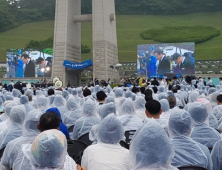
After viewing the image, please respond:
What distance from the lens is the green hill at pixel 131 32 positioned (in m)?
52.9

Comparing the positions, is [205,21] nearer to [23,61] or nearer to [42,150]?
[23,61]

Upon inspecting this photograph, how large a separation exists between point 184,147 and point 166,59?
29.8 m

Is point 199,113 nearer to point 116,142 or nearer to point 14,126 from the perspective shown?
point 116,142

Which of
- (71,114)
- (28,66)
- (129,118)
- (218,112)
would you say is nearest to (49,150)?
(129,118)

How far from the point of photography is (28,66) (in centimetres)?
3872

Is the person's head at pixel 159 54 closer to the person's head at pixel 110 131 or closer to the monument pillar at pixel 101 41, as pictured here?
the monument pillar at pixel 101 41

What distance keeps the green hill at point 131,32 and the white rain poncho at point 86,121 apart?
45.1 meters

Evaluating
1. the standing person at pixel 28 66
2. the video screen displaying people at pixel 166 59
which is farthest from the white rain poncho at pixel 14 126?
the standing person at pixel 28 66

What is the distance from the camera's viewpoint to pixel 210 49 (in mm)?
52125

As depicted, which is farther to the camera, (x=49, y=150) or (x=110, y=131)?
(x=110, y=131)

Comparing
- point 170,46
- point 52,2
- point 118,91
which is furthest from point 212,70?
point 52,2

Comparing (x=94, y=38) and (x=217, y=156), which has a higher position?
(x=94, y=38)

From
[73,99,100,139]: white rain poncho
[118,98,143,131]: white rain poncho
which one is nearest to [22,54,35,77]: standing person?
[118,98,143,131]: white rain poncho

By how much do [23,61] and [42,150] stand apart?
37.6 m
